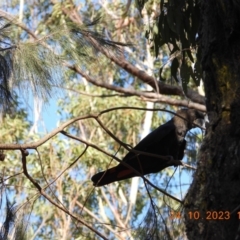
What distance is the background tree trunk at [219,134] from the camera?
1.86 metres

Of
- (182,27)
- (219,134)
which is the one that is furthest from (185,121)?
(219,134)

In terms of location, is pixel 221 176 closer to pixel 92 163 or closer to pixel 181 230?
pixel 181 230

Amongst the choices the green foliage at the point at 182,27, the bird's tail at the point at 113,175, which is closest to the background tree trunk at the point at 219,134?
the green foliage at the point at 182,27

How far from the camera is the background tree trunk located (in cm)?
186

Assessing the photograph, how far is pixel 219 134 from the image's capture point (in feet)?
6.51

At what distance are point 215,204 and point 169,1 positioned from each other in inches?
50.5
